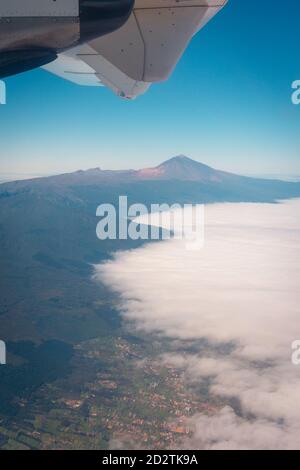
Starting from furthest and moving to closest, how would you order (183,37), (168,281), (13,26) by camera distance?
(168,281) < (183,37) < (13,26)

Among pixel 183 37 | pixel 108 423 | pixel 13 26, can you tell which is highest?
pixel 183 37

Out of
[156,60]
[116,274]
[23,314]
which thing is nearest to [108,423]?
[23,314]

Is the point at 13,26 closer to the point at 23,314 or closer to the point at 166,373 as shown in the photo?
the point at 166,373

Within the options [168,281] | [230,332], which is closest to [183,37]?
[230,332]

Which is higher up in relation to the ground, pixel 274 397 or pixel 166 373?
pixel 166 373

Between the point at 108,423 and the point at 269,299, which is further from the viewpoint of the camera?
the point at 269,299
